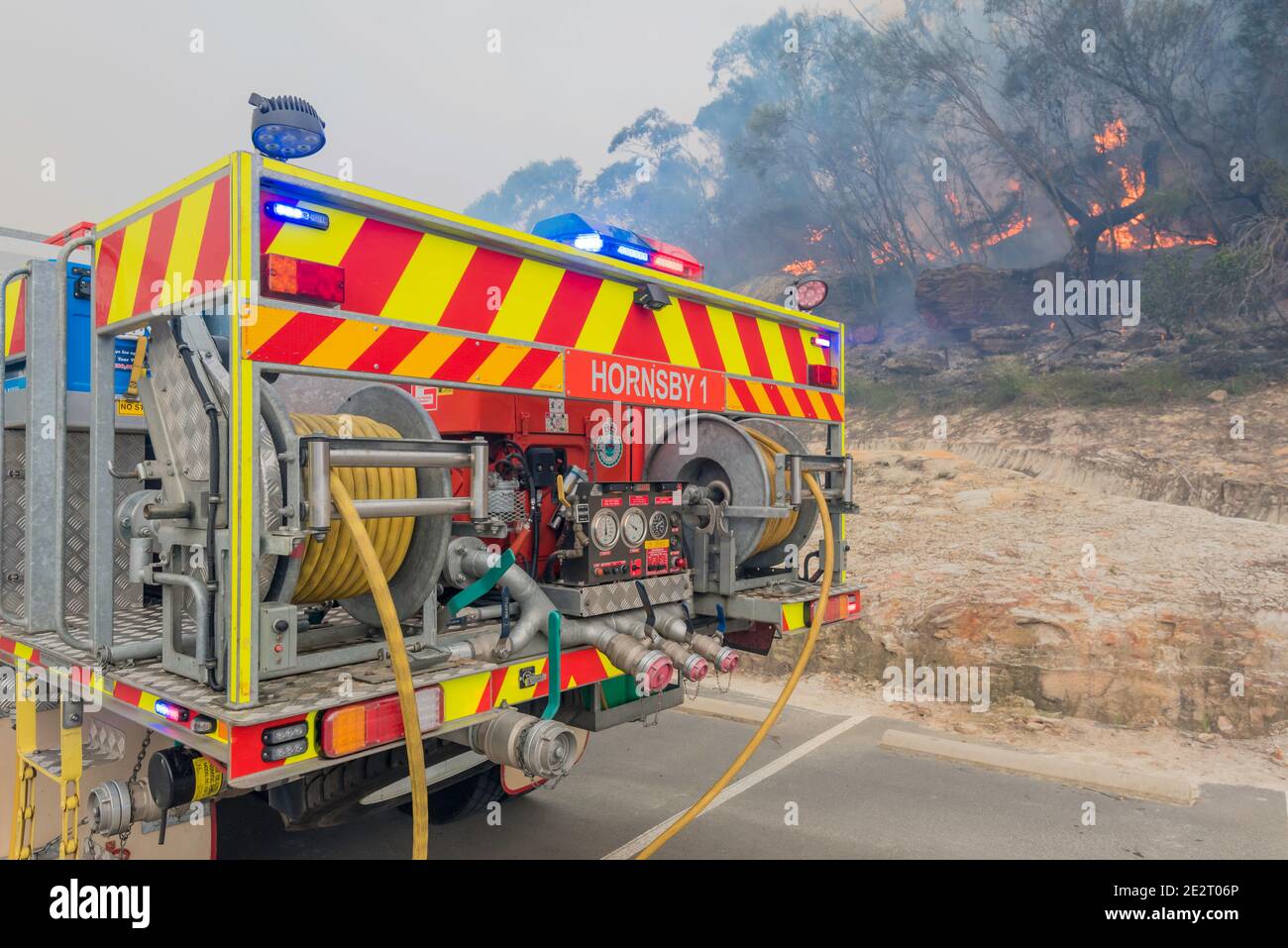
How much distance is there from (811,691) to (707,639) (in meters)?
4.30

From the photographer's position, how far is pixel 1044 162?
26250 mm

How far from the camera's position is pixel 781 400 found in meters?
4.62

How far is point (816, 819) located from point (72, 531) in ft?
12.4

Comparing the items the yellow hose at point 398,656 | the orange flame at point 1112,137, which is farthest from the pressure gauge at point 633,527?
the orange flame at point 1112,137

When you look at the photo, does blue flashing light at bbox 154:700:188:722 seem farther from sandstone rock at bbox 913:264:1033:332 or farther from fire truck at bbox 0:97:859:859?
sandstone rock at bbox 913:264:1033:332

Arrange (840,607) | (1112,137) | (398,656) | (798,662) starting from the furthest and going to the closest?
(1112,137), (840,607), (798,662), (398,656)

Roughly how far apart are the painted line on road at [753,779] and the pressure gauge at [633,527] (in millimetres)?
1665

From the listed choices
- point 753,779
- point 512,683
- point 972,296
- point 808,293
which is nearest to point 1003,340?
point 972,296

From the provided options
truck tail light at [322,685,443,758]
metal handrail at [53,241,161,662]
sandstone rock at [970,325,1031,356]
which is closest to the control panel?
truck tail light at [322,685,443,758]

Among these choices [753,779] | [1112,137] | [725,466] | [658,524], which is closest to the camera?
[658,524]

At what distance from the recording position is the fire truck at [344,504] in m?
2.36

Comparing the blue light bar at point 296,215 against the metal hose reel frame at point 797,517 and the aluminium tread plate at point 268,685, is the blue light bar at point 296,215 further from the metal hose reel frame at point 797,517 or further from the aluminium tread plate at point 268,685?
the metal hose reel frame at point 797,517

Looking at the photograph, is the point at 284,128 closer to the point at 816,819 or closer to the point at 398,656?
the point at 398,656

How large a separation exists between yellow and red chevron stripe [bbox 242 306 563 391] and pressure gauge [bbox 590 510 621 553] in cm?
55
